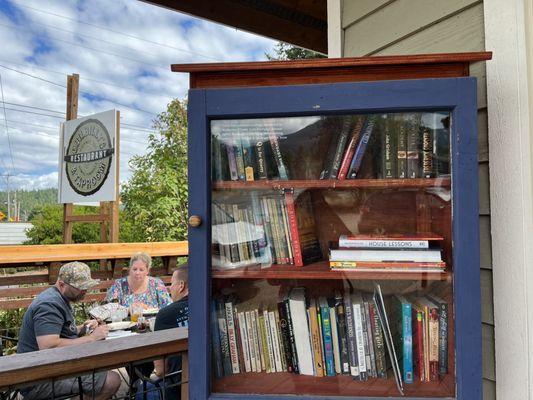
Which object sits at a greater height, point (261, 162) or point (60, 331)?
point (261, 162)

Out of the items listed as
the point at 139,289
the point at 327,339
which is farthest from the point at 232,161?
the point at 139,289

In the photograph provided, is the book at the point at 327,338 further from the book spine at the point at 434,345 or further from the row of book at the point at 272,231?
the book spine at the point at 434,345

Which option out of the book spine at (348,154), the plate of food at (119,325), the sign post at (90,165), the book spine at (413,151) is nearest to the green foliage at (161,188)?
the sign post at (90,165)

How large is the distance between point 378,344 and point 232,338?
0.41 meters

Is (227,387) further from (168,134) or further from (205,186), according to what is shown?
(168,134)

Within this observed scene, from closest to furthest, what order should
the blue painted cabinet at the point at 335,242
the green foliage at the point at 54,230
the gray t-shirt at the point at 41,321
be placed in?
the blue painted cabinet at the point at 335,242 → the gray t-shirt at the point at 41,321 → the green foliage at the point at 54,230

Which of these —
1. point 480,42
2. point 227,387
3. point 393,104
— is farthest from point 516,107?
point 227,387

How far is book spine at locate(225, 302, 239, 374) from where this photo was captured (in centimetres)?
112

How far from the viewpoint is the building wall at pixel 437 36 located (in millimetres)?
1101

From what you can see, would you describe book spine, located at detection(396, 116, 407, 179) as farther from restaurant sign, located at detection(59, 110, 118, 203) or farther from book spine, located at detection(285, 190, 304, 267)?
restaurant sign, located at detection(59, 110, 118, 203)

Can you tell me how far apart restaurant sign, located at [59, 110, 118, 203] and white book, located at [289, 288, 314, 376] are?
→ 3735 mm

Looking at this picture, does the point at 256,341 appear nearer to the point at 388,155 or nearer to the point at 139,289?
the point at 388,155

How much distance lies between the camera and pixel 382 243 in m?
1.10

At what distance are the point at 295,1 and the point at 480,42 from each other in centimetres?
162
